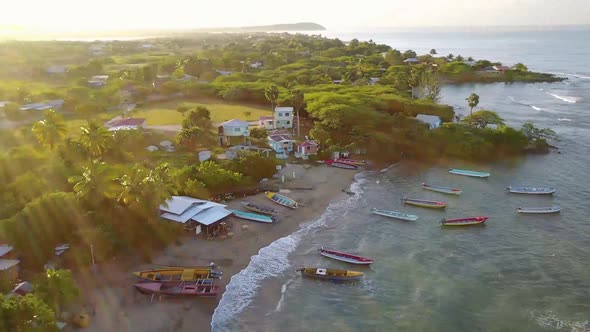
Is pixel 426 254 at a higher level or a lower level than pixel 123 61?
lower

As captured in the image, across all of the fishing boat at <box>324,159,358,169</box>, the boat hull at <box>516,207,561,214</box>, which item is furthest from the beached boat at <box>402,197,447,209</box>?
the fishing boat at <box>324,159,358,169</box>

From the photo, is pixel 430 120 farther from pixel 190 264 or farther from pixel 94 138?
pixel 190 264

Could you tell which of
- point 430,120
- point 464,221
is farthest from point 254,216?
point 430,120

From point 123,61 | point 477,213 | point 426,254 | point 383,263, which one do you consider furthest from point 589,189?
point 123,61

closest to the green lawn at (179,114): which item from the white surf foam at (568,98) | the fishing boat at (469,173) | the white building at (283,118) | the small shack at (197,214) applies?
the white building at (283,118)

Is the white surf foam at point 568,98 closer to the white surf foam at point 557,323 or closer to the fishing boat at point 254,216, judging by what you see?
the white surf foam at point 557,323

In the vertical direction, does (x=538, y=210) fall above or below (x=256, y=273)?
above

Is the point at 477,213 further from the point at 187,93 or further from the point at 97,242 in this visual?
the point at 187,93
